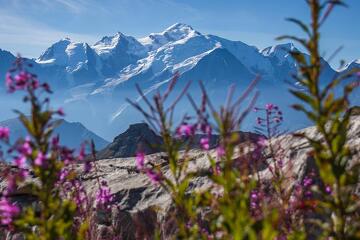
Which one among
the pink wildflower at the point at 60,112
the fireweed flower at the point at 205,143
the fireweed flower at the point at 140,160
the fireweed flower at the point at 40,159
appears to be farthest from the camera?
the fireweed flower at the point at 140,160

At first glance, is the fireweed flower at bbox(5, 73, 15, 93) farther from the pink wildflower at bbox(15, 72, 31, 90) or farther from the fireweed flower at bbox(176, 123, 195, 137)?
the fireweed flower at bbox(176, 123, 195, 137)

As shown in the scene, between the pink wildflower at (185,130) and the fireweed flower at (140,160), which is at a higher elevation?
the pink wildflower at (185,130)

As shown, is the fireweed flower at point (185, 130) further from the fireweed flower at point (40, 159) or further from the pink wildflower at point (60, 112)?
the fireweed flower at point (40, 159)

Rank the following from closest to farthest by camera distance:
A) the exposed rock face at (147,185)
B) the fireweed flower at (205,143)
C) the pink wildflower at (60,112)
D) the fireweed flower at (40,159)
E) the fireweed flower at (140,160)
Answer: the fireweed flower at (40,159)
the pink wildflower at (60,112)
the fireweed flower at (205,143)
the fireweed flower at (140,160)
the exposed rock face at (147,185)

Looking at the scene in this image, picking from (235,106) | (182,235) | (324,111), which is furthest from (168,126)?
(324,111)

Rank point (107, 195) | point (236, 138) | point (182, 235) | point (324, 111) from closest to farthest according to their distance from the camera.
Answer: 1. point (236, 138)
2. point (324, 111)
3. point (182, 235)
4. point (107, 195)

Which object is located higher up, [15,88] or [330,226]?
[15,88]

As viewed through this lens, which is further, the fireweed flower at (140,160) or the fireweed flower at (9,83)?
the fireweed flower at (140,160)

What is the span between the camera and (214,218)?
3738mm

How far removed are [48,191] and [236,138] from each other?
154cm

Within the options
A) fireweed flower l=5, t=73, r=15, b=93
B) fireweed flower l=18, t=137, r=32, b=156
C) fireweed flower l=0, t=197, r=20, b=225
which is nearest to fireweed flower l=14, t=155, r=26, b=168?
fireweed flower l=18, t=137, r=32, b=156

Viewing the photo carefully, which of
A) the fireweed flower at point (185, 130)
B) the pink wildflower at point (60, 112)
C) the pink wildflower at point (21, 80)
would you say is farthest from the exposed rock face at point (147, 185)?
the pink wildflower at point (21, 80)

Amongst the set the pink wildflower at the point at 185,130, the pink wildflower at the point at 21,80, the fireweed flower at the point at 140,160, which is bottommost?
the fireweed flower at the point at 140,160

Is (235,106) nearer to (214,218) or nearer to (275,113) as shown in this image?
(214,218)
